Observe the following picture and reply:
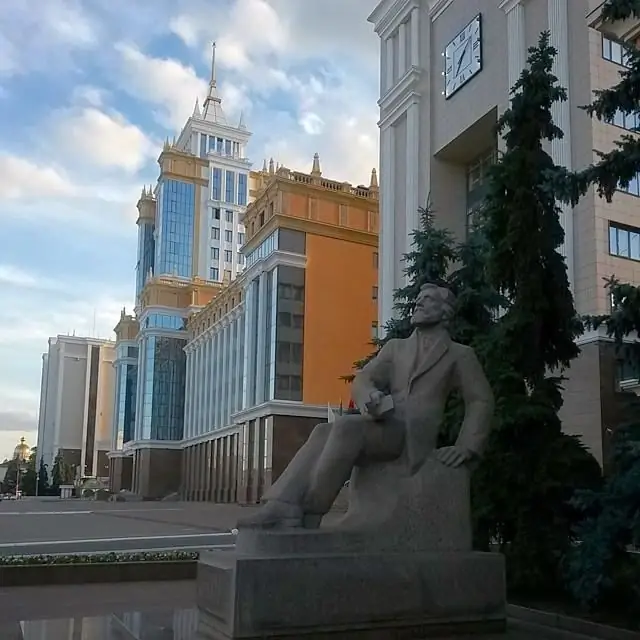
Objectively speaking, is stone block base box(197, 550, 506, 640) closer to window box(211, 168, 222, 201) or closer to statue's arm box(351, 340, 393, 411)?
statue's arm box(351, 340, 393, 411)

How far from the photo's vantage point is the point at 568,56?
23.0 m

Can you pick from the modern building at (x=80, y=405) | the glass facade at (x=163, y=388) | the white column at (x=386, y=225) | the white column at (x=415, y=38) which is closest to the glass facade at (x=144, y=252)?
the glass facade at (x=163, y=388)

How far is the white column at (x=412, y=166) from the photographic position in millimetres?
30453

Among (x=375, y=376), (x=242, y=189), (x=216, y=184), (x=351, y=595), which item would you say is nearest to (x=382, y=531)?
(x=351, y=595)

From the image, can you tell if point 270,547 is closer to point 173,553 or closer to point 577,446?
point 577,446

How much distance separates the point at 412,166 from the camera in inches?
1210

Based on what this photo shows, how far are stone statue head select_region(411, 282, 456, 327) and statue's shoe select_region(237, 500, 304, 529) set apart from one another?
1.71 metres

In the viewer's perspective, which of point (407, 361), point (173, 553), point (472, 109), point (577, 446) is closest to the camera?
point (407, 361)

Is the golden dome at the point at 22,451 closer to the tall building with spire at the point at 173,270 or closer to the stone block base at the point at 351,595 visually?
the tall building with spire at the point at 173,270

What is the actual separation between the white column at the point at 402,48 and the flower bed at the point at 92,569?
26.3 metres

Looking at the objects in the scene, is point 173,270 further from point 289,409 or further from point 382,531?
point 382,531

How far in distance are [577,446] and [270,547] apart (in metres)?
4.49

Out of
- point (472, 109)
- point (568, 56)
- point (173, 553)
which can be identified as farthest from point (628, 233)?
point (173, 553)

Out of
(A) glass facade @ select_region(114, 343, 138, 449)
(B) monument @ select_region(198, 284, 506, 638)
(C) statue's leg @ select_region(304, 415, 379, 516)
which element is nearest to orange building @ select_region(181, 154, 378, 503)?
(A) glass facade @ select_region(114, 343, 138, 449)
